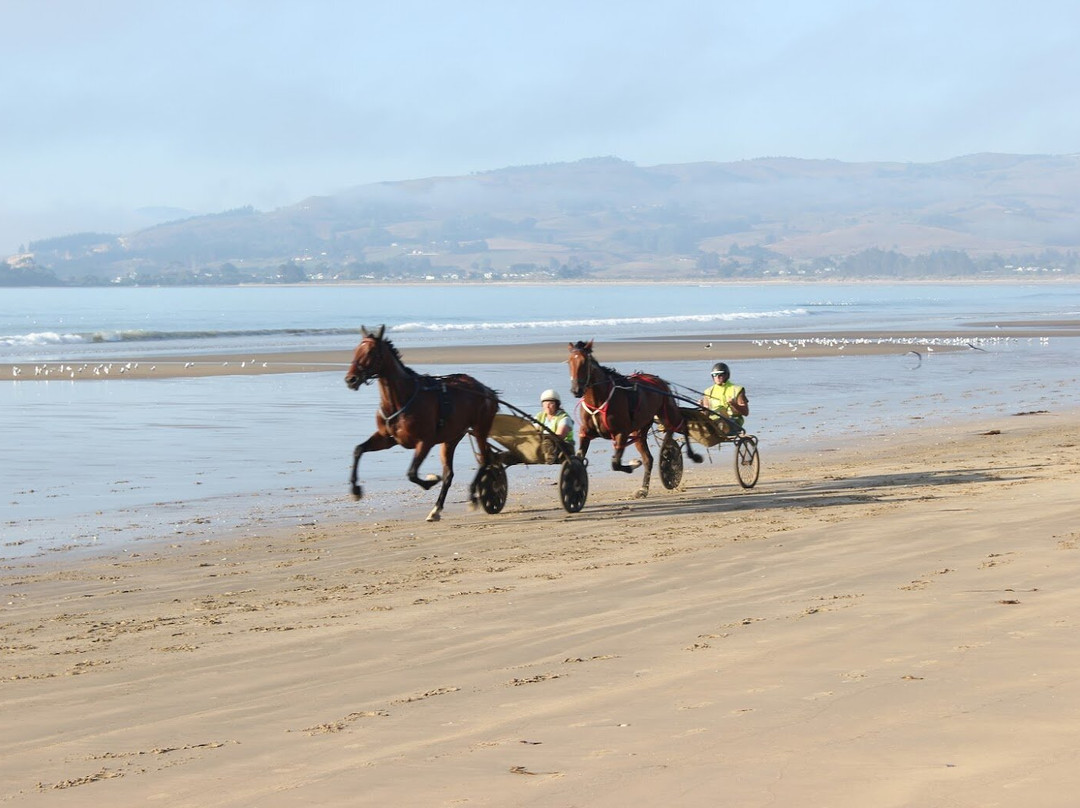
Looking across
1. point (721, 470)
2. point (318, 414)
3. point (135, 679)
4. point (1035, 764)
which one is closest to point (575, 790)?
point (1035, 764)

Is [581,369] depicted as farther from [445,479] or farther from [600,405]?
[445,479]

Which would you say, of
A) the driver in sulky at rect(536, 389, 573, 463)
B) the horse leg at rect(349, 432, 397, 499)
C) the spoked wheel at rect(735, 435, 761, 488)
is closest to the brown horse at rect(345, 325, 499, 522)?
the horse leg at rect(349, 432, 397, 499)

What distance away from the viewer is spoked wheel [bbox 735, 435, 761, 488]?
17.2m

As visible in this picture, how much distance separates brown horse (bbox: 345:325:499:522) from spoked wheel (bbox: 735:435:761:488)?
3.38 m

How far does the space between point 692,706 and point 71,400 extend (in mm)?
28896

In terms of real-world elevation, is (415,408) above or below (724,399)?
above

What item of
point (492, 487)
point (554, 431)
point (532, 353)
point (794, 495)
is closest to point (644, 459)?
point (554, 431)

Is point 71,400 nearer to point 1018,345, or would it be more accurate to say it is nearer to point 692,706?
point 692,706

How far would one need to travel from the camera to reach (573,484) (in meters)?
15.2

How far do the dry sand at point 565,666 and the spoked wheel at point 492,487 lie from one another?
1205 mm

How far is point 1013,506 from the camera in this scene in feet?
45.3

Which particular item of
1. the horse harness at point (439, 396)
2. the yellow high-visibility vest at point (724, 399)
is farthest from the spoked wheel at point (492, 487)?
the yellow high-visibility vest at point (724, 399)

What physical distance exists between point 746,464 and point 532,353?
36.4m

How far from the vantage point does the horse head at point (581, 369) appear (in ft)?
52.4
